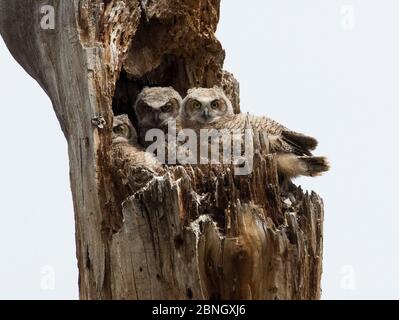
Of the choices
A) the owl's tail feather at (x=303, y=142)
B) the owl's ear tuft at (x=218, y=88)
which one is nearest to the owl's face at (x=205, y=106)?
the owl's ear tuft at (x=218, y=88)

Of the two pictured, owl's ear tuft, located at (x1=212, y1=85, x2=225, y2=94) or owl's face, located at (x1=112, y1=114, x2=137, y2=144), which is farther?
owl's ear tuft, located at (x1=212, y1=85, x2=225, y2=94)

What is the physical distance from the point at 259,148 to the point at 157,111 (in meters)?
1.40

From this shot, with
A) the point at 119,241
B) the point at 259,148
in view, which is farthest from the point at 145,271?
the point at 259,148

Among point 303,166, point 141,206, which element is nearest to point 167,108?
point 303,166

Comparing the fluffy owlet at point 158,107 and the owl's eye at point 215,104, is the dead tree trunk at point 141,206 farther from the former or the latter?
the owl's eye at point 215,104

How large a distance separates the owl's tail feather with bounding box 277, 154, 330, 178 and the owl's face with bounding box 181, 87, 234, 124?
0.90 m

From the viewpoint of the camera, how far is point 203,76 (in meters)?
7.96

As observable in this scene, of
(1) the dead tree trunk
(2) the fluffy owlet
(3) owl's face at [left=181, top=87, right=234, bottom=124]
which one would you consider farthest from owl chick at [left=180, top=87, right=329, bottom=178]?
(1) the dead tree trunk

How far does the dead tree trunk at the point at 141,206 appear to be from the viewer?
5691mm

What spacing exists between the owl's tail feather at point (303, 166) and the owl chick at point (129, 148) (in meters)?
0.82

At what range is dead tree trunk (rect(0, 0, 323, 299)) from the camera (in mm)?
5691

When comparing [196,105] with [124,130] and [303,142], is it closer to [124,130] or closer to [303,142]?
[124,130]

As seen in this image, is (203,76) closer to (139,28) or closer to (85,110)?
(139,28)

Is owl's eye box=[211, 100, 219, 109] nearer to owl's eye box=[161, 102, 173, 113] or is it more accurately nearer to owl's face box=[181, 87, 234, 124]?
owl's face box=[181, 87, 234, 124]
